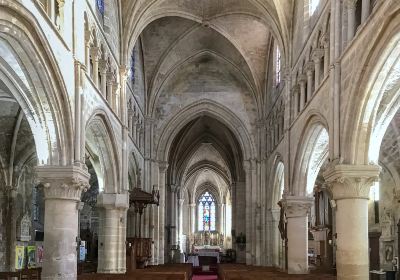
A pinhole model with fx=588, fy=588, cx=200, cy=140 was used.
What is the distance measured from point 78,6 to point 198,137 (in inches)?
1183

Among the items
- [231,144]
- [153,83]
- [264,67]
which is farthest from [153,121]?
[231,144]

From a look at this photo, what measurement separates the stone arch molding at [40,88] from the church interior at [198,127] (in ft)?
0.13

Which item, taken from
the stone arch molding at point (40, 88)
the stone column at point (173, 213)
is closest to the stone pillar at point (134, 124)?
the stone arch molding at point (40, 88)

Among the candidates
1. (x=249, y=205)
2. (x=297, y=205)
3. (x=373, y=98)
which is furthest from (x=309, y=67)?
(x=249, y=205)

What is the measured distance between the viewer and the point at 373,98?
14133mm

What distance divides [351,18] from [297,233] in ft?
32.3

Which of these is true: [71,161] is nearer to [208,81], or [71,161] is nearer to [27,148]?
[27,148]

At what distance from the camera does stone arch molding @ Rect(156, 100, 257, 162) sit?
3481 centimetres

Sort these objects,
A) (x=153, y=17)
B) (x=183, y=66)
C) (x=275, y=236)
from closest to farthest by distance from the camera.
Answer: (x=153, y=17) → (x=275, y=236) → (x=183, y=66)

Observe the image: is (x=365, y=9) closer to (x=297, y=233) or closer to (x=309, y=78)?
(x=309, y=78)

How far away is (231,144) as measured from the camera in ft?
142

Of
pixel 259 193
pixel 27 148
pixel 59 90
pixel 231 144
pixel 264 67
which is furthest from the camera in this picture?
pixel 231 144

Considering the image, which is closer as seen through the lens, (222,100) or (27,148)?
Result: (27,148)

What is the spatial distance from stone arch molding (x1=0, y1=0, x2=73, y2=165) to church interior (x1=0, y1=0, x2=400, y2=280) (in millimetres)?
40
